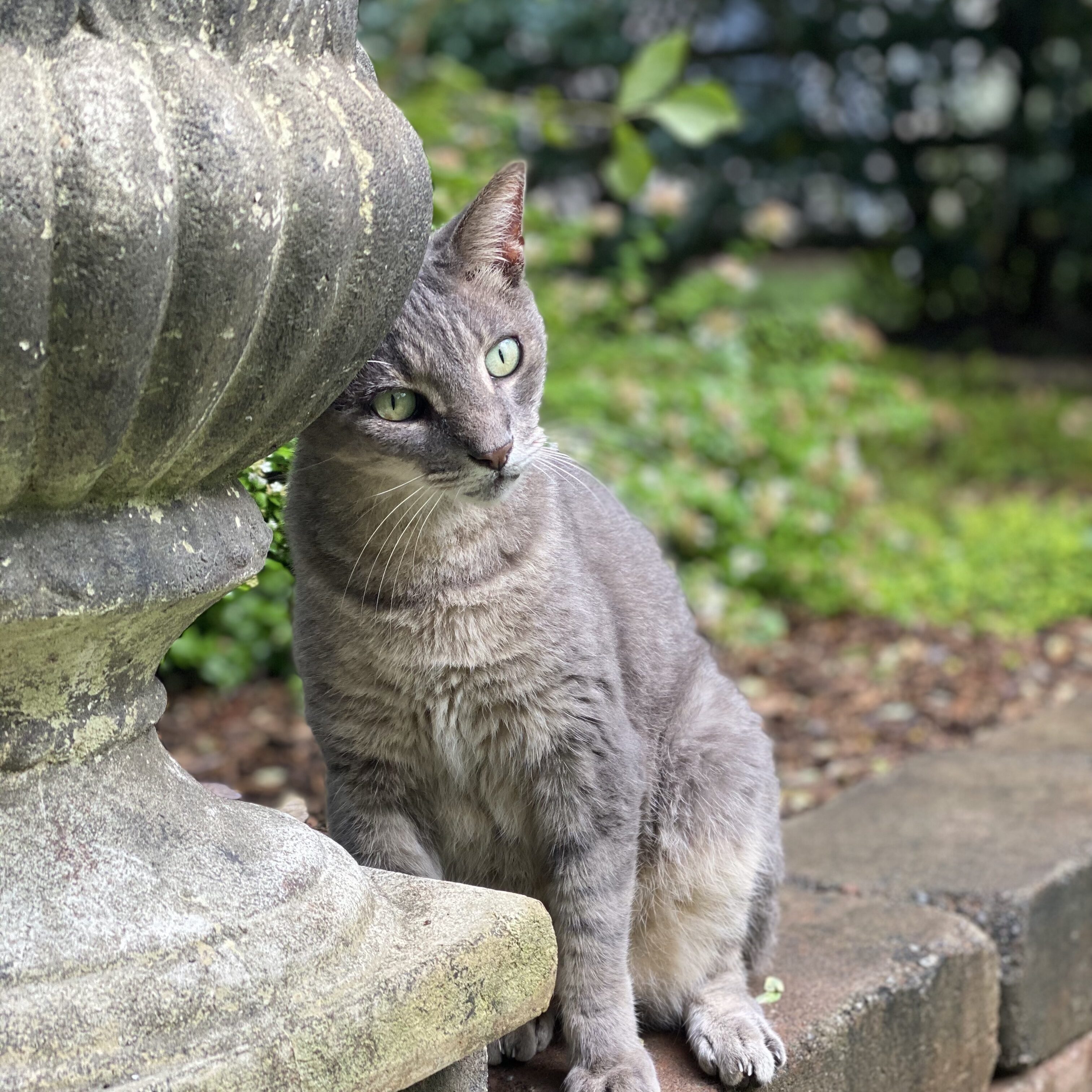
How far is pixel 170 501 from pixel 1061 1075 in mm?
2085

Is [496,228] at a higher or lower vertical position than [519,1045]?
higher

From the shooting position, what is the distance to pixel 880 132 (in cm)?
872

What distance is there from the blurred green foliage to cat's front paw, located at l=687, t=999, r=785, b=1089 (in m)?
1.99

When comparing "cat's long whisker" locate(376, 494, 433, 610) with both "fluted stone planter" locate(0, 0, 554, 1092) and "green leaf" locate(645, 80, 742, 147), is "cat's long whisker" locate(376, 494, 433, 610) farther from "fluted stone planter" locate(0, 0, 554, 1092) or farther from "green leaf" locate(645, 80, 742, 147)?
"green leaf" locate(645, 80, 742, 147)

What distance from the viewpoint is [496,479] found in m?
1.75

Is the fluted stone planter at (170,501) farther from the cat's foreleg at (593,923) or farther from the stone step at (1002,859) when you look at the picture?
the stone step at (1002,859)

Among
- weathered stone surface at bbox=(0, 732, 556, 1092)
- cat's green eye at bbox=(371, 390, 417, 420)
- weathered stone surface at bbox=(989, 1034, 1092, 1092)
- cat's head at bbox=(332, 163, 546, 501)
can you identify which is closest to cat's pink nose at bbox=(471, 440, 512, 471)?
cat's head at bbox=(332, 163, 546, 501)

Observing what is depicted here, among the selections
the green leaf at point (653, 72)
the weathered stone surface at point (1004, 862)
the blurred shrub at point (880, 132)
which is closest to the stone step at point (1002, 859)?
the weathered stone surface at point (1004, 862)

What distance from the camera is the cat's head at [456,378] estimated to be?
1.72 meters

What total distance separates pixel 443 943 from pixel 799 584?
3.54 m

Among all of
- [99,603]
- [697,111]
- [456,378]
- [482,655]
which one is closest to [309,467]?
[456,378]

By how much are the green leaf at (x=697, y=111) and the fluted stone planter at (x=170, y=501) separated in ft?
7.20

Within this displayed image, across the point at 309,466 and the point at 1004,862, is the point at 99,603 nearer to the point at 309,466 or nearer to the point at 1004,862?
the point at 309,466

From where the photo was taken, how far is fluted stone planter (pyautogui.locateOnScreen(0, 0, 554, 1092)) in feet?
3.40
